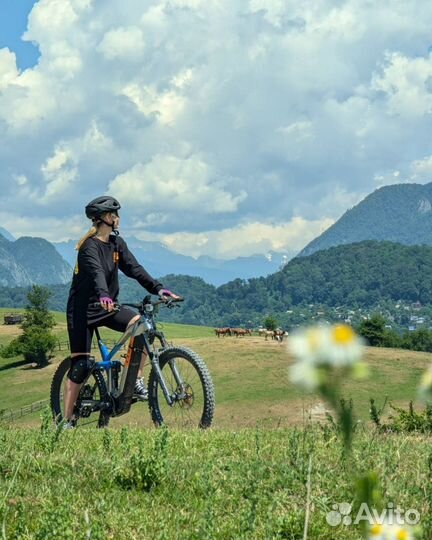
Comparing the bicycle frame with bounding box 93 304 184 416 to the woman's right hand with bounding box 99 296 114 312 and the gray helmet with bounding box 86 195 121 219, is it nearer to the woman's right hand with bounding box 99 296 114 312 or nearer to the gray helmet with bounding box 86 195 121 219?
the woman's right hand with bounding box 99 296 114 312

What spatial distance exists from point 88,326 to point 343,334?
8.54 m

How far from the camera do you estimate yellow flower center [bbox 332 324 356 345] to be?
3.43 feet

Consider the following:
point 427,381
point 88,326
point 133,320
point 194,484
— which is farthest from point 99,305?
point 427,381

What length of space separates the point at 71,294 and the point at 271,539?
252 inches

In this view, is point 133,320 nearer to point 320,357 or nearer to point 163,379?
point 163,379

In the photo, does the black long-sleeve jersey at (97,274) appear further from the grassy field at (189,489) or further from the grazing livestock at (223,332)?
the grazing livestock at (223,332)

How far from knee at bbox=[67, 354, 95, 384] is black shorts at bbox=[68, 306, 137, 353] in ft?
0.50

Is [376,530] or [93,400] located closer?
[376,530]

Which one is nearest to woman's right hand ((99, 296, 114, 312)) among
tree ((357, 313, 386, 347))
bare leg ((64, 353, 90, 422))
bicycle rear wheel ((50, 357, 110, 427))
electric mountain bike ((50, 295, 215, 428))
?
electric mountain bike ((50, 295, 215, 428))

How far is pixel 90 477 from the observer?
487cm

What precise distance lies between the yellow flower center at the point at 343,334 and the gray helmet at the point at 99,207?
8319 millimetres

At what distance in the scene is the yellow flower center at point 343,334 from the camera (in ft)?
3.43

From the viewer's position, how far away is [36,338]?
10075 centimetres

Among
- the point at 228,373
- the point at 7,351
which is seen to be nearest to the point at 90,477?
the point at 228,373
